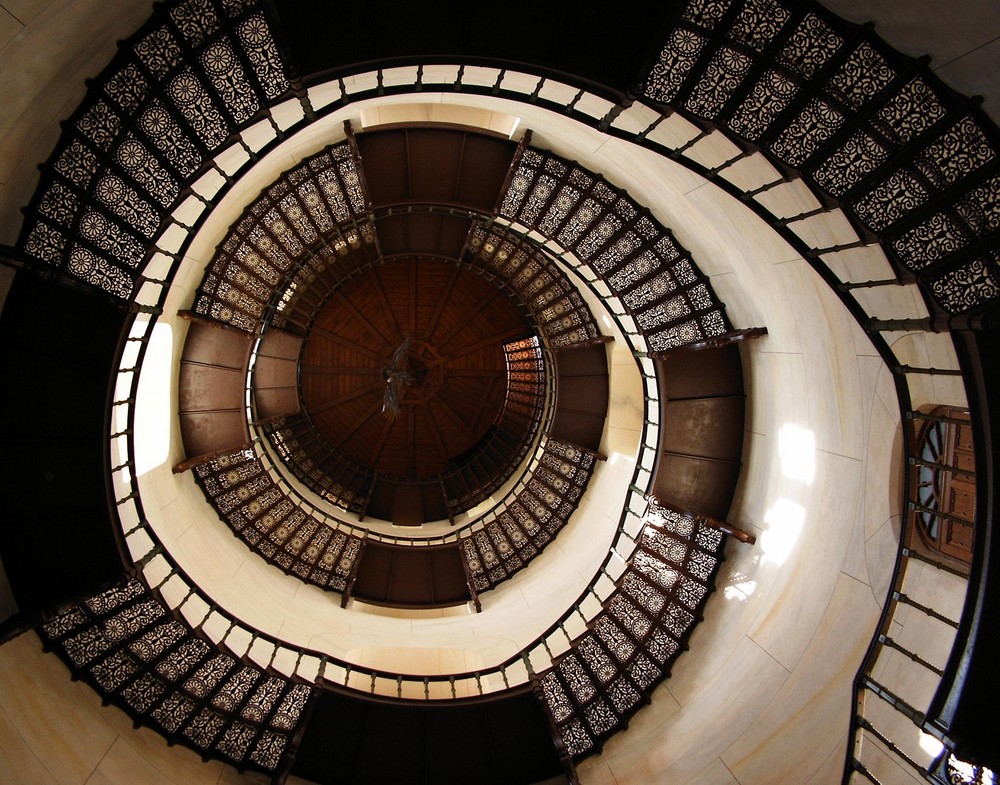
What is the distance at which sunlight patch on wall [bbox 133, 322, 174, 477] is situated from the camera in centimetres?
797

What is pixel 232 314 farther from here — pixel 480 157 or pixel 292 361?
pixel 480 157

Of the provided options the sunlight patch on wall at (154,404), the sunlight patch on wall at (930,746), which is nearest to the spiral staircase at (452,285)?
the sunlight patch on wall at (930,746)

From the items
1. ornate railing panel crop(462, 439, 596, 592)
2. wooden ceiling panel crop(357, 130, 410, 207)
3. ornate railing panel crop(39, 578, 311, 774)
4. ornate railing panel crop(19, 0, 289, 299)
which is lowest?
ornate railing panel crop(39, 578, 311, 774)

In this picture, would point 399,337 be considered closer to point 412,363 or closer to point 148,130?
point 412,363

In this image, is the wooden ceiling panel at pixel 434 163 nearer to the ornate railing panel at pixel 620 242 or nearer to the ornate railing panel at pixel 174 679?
the ornate railing panel at pixel 620 242

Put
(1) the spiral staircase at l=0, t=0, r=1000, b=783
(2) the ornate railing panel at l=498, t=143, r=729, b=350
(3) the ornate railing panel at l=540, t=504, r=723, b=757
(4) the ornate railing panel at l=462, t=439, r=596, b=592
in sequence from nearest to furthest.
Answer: (1) the spiral staircase at l=0, t=0, r=1000, b=783
(2) the ornate railing panel at l=498, t=143, r=729, b=350
(3) the ornate railing panel at l=540, t=504, r=723, b=757
(4) the ornate railing panel at l=462, t=439, r=596, b=592

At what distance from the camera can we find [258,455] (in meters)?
10.8

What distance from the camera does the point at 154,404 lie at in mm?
8469

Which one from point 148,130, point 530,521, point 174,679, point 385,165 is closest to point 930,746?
point 530,521

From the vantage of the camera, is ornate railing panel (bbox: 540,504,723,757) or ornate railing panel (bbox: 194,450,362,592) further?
ornate railing panel (bbox: 194,450,362,592)

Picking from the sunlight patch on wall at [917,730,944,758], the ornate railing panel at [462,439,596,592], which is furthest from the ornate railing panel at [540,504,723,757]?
the ornate railing panel at [462,439,596,592]

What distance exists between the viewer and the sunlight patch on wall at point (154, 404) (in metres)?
7.97

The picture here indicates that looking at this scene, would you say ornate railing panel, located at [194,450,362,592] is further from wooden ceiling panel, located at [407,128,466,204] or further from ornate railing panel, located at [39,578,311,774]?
wooden ceiling panel, located at [407,128,466,204]

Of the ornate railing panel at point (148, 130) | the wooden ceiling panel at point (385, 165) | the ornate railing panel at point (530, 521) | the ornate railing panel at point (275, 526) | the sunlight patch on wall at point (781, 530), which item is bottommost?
the ornate railing panel at point (275, 526)
